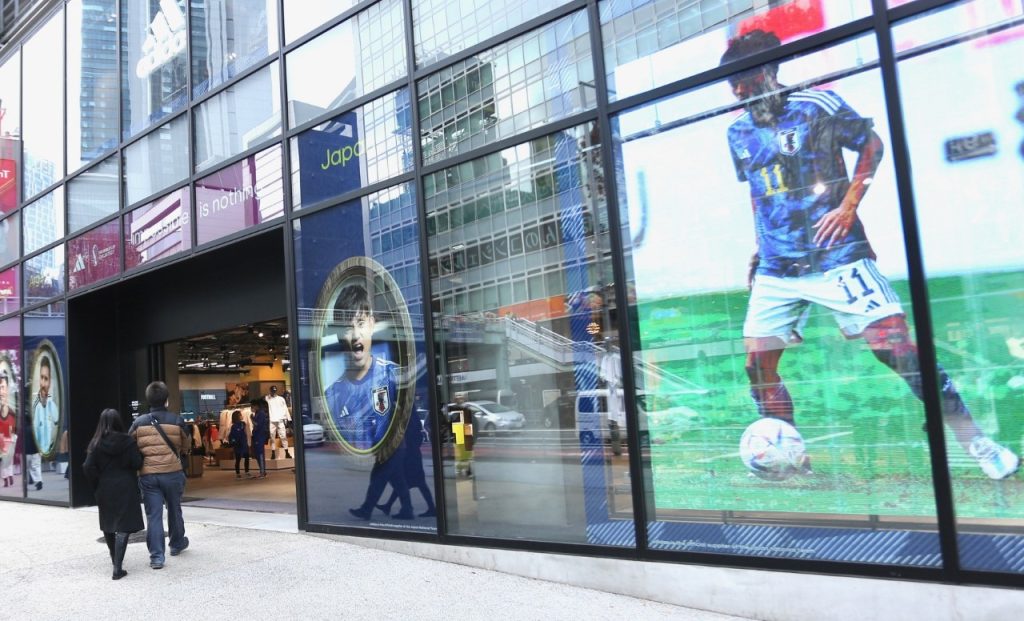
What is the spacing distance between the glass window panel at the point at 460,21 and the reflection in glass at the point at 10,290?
9.79 m

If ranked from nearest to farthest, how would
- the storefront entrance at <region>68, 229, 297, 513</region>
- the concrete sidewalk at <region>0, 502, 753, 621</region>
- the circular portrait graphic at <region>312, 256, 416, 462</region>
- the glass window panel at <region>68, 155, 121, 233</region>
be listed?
the concrete sidewalk at <region>0, 502, 753, 621</region> → the circular portrait graphic at <region>312, 256, 416, 462</region> → the storefront entrance at <region>68, 229, 297, 513</region> → the glass window panel at <region>68, 155, 121, 233</region>

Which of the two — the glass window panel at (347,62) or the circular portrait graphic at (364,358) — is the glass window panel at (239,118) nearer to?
the glass window panel at (347,62)

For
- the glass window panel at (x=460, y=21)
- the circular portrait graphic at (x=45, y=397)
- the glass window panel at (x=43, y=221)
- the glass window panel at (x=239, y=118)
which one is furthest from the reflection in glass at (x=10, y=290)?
the glass window panel at (x=460, y=21)

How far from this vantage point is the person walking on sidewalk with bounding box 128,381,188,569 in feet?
22.5

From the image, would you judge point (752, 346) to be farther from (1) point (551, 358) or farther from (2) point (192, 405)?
(2) point (192, 405)

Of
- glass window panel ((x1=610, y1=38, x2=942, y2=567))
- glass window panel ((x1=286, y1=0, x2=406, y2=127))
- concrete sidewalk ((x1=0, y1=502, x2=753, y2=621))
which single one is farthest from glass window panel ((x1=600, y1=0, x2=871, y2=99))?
concrete sidewalk ((x1=0, y1=502, x2=753, y2=621))

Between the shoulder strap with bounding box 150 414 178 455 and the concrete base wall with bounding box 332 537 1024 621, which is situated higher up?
the shoulder strap with bounding box 150 414 178 455

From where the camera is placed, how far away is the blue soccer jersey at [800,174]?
15.6 ft

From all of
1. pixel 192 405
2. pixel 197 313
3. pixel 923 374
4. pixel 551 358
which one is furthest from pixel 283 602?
pixel 192 405

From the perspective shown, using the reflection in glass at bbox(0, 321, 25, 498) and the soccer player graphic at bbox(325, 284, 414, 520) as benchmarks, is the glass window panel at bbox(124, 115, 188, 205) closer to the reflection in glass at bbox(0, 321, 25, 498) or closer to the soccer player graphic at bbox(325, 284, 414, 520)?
the soccer player graphic at bbox(325, 284, 414, 520)

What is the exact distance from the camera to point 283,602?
564 centimetres

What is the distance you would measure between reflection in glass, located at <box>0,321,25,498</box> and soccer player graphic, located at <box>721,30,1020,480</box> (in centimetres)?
1252

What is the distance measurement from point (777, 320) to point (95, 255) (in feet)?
34.1

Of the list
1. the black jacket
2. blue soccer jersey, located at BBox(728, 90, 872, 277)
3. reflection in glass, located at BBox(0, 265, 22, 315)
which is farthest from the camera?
reflection in glass, located at BBox(0, 265, 22, 315)
